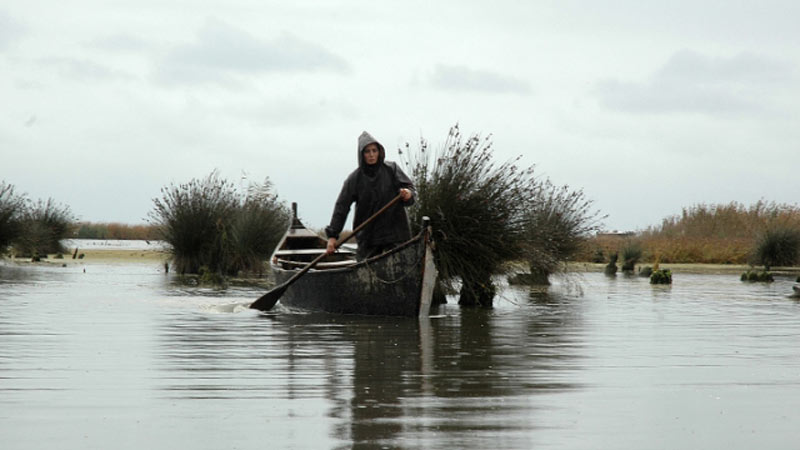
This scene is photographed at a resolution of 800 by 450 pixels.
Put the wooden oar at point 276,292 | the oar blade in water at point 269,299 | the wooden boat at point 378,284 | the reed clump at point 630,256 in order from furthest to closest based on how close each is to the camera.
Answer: the reed clump at point 630,256 → the oar blade in water at point 269,299 → the wooden oar at point 276,292 → the wooden boat at point 378,284

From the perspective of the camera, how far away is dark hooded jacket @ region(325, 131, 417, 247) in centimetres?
1362

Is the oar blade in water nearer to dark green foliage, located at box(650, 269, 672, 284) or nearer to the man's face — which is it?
the man's face

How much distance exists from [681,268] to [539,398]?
2934 centimetres

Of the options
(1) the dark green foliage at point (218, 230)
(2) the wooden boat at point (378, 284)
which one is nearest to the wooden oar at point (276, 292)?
(2) the wooden boat at point (378, 284)

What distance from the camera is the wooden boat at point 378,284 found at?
43.9 ft

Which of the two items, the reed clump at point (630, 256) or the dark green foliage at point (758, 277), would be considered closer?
the dark green foliage at point (758, 277)

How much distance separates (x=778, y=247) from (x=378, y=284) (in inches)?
825

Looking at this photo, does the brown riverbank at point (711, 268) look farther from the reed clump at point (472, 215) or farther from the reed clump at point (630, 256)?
the reed clump at point (472, 215)

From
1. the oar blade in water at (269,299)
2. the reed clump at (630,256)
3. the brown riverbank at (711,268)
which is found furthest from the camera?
the brown riverbank at (711,268)

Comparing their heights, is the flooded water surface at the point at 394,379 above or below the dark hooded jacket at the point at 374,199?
below

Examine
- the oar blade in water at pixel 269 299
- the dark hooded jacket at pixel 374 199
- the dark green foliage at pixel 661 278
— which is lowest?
the oar blade in water at pixel 269 299

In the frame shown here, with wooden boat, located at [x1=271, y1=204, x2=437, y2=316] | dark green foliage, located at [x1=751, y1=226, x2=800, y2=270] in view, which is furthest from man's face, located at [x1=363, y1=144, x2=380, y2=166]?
dark green foliage, located at [x1=751, y1=226, x2=800, y2=270]

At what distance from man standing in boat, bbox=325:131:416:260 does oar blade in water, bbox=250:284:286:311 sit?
1.03 m

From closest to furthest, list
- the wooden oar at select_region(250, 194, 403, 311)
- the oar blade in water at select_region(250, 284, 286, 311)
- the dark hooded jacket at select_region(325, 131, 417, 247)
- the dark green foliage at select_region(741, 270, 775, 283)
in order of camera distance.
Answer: the dark hooded jacket at select_region(325, 131, 417, 247) → the wooden oar at select_region(250, 194, 403, 311) → the oar blade in water at select_region(250, 284, 286, 311) → the dark green foliage at select_region(741, 270, 775, 283)
